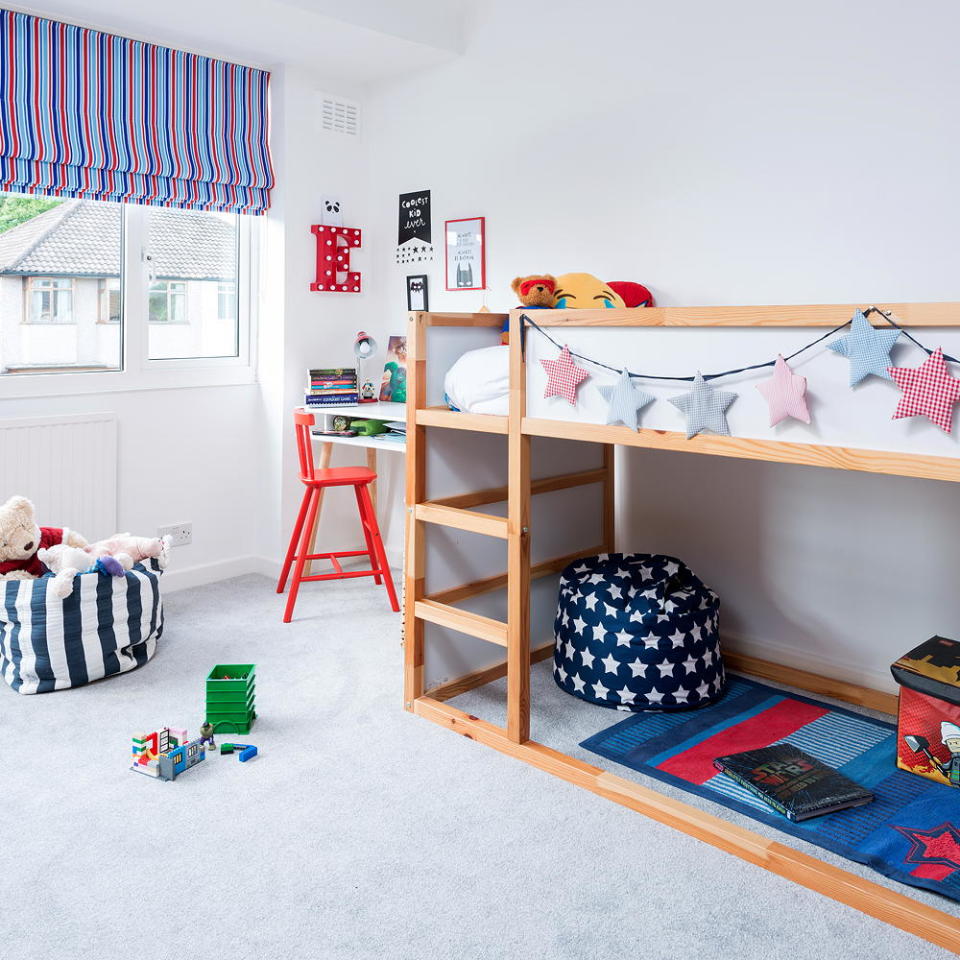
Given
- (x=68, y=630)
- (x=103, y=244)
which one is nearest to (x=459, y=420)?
(x=68, y=630)

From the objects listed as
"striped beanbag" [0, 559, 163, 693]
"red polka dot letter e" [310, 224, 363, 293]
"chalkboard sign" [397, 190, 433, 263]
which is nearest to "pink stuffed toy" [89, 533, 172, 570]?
"striped beanbag" [0, 559, 163, 693]

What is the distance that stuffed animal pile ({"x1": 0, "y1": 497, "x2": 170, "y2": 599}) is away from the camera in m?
2.73

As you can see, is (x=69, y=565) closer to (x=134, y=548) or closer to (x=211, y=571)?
(x=134, y=548)

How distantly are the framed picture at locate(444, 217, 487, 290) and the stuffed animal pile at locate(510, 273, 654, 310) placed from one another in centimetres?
112

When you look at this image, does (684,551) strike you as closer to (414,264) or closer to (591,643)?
(591,643)

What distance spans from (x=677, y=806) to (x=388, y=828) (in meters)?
0.62

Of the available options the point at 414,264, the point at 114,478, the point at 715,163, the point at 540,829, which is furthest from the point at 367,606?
the point at 715,163

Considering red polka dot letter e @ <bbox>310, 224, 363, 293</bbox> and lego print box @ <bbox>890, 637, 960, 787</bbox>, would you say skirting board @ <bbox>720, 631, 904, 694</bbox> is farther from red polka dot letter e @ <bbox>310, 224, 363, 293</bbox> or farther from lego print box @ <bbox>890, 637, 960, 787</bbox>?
red polka dot letter e @ <bbox>310, 224, 363, 293</bbox>

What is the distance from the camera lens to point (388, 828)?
79.5 inches

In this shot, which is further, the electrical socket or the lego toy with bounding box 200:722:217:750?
the electrical socket

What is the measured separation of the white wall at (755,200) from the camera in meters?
2.55

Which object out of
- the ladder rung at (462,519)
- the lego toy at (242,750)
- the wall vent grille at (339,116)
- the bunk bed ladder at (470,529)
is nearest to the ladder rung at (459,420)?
the bunk bed ladder at (470,529)

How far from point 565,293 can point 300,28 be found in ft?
5.16

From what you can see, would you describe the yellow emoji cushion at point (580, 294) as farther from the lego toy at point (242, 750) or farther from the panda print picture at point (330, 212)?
the panda print picture at point (330, 212)
